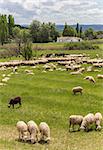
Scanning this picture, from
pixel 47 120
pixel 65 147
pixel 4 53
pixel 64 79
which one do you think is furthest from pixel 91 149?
pixel 4 53

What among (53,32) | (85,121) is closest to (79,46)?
(53,32)

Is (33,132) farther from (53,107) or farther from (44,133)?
(53,107)

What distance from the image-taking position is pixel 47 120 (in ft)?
89.7

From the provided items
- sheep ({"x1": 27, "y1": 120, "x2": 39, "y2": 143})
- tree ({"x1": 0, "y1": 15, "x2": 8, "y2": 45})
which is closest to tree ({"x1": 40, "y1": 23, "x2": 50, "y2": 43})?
tree ({"x1": 0, "y1": 15, "x2": 8, "y2": 45})

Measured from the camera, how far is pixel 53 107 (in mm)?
31391

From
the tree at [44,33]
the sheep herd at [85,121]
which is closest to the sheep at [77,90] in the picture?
the sheep herd at [85,121]

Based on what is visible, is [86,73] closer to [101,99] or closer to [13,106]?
[101,99]

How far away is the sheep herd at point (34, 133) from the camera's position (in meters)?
21.6

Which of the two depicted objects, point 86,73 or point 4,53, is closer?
point 86,73

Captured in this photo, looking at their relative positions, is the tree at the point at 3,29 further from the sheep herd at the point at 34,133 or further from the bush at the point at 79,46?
the sheep herd at the point at 34,133

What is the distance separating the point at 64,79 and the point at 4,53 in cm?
6571

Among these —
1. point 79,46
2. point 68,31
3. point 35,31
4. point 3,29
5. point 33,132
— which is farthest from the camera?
point 68,31

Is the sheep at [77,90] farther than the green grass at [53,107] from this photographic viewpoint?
Yes

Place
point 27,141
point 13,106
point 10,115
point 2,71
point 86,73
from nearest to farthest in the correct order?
point 27,141
point 10,115
point 13,106
point 86,73
point 2,71
